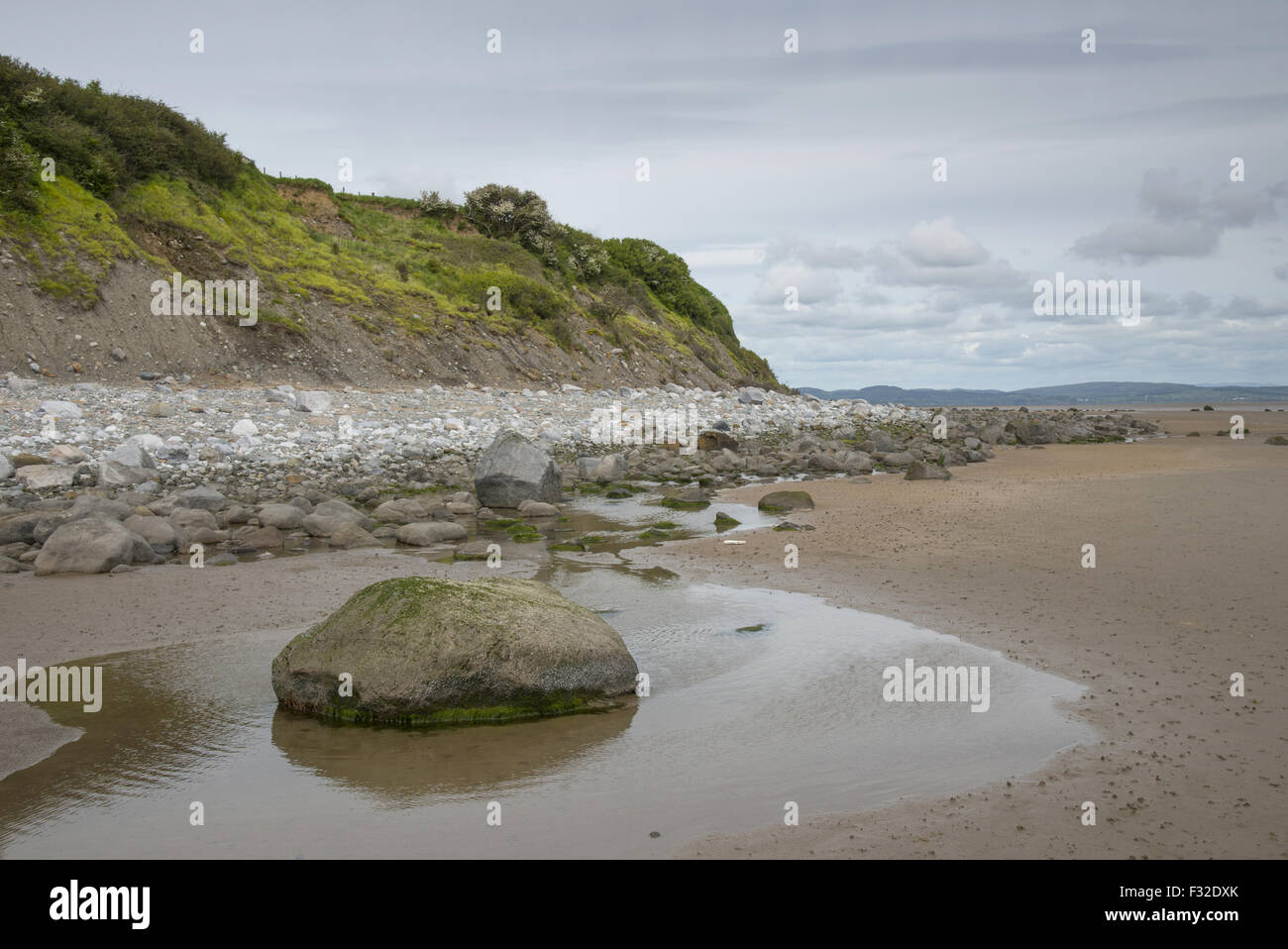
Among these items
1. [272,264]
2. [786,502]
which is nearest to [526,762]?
[786,502]

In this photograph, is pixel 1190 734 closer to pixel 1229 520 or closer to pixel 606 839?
pixel 606 839

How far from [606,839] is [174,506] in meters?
11.7

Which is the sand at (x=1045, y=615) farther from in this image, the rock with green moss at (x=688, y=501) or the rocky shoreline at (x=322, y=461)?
the rock with green moss at (x=688, y=501)

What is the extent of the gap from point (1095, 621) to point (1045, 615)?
0.46m

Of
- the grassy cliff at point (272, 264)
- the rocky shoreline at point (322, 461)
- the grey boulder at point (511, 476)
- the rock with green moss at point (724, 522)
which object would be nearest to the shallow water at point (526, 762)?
the rocky shoreline at point (322, 461)

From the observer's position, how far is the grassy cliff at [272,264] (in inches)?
1076

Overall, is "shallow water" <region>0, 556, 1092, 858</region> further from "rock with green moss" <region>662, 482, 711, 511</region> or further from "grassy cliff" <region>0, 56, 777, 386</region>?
"grassy cliff" <region>0, 56, 777, 386</region>

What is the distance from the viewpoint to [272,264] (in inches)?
1371

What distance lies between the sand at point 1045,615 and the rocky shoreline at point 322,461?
1.17m

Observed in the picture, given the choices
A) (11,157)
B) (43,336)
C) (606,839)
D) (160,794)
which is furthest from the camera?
(11,157)

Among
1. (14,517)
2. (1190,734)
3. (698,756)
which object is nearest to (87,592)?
(14,517)

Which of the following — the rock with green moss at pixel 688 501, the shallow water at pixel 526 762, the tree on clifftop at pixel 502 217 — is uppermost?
the tree on clifftop at pixel 502 217

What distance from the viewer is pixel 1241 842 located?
436 cm

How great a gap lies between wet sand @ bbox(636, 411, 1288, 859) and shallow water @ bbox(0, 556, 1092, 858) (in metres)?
0.37
